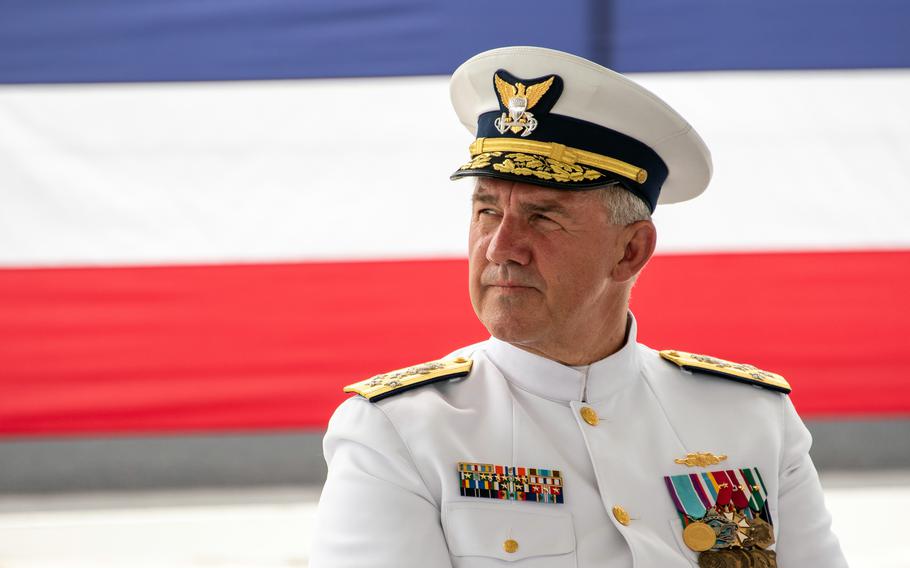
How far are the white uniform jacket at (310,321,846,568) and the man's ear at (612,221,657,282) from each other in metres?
0.13

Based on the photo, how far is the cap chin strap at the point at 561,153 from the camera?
1.21 m

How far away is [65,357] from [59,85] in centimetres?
54

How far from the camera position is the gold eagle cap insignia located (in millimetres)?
1234

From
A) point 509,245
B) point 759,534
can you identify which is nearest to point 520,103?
→ point 509,245

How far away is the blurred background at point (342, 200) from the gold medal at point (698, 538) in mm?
785

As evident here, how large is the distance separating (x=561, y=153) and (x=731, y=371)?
1.53ft

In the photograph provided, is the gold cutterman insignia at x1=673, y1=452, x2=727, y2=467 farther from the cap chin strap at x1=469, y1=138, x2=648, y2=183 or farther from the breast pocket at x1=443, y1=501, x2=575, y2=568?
the cap chin strap at x1=469, y1=138, x2=648, y2=183

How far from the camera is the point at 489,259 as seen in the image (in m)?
1.18

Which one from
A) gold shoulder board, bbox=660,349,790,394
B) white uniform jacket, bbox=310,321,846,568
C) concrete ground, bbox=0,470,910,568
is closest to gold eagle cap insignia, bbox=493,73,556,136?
white uniform jacket, bbox=310,321,846,568

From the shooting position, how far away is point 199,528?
7.86 feet

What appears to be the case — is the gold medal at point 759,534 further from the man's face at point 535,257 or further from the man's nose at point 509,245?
the man's nose at point 509,245

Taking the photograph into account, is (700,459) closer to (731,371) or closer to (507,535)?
(731,371)

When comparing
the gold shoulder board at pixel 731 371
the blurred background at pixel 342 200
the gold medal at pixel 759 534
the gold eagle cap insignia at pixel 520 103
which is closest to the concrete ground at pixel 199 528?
the blurred background at pixel 342 200

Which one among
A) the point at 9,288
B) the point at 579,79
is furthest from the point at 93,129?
the point at 579,79
